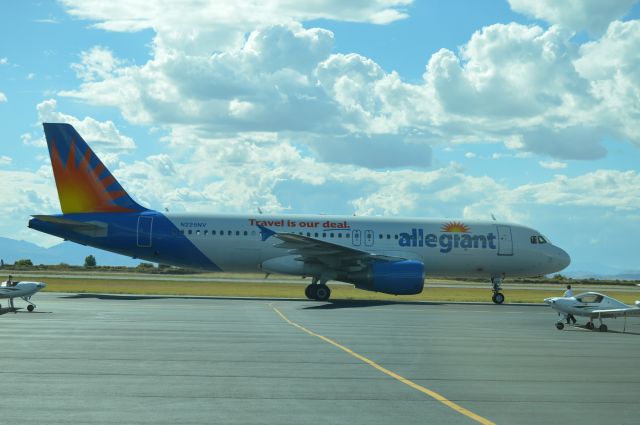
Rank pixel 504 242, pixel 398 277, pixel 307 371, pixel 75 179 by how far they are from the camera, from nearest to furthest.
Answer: pixel 307 371 < pixel 398 277 < pixel 75 179 < pixel 504 242

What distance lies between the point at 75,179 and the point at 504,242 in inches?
813

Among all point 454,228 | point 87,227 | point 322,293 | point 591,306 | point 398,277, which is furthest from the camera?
point 454,228

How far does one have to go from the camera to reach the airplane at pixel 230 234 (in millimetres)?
35375

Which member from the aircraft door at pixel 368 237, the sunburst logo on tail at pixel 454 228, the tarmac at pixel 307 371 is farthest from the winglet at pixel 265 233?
the tarmac at pixel 307 371

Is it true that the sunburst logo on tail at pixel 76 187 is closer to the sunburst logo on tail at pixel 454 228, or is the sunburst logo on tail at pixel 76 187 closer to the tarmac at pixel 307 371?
the tarmac at pixel 307 371

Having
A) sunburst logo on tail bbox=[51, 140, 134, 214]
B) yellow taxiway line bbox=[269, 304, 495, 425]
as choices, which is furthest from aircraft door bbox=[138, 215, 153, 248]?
yellow taxiway line bbox=[269, 304, 495, 425]

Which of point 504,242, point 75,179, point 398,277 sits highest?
point 75,179

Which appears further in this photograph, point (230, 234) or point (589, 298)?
point (230, 234)

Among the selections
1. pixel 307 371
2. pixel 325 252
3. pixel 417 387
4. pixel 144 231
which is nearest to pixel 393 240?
pixel 325 252

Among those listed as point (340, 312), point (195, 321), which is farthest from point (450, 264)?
point (195, 321)

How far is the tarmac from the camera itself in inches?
371

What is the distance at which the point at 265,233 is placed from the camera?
3512 cm

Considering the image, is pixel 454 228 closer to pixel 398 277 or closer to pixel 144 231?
pixel 398 277

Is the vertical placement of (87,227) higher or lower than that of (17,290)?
higher
